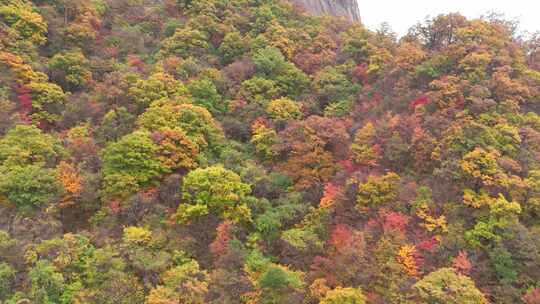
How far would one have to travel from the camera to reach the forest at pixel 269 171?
19516 mm

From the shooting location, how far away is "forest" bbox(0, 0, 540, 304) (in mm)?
19516

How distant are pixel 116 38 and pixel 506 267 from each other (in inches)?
1410

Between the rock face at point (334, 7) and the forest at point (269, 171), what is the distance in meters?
19.1

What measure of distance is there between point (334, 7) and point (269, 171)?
36.4 meters

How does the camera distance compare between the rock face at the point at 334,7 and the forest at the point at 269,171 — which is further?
the rock face at the point at 334,7

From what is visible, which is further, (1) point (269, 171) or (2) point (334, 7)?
(2) point (334, 7)

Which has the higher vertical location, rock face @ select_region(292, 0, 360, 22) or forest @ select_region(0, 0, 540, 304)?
rock face @ select_region(292, 0, 360, 22)

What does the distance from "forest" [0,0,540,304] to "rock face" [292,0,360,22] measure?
19068 mm

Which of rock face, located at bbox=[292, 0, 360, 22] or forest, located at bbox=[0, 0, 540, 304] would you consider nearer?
forest, located at bbox=[0, 0, 540, 304]

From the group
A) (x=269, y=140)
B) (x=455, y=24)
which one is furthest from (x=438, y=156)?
(x=455, y=24)

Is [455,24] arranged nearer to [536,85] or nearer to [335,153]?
[536,85]

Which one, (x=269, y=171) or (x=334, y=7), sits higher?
(x=334, y=7)

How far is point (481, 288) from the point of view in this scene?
61.0 feet

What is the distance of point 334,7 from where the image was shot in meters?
57.3
